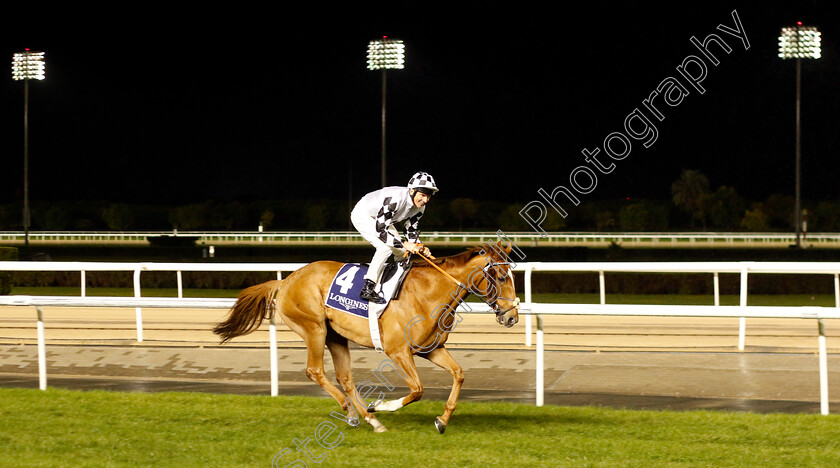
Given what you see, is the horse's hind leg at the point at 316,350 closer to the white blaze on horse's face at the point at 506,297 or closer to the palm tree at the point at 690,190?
the white blaze on horse's face at the point at 506,297

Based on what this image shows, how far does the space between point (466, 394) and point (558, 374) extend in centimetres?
104

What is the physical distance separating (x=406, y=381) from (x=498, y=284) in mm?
621

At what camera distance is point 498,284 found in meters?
4.47

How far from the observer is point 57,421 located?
4.82m

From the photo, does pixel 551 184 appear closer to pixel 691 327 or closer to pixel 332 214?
pixel 332 214

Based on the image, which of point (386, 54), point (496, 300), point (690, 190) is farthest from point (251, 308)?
point (690, 190)

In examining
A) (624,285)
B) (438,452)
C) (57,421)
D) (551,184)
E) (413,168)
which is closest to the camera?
(438,452)

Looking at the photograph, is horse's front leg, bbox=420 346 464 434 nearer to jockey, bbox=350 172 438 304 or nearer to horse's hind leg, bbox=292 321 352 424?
jockey, bbox=350 172 438 304

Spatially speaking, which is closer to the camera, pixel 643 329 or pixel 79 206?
pixel 643 329

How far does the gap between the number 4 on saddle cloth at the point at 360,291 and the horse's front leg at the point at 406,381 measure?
138mm

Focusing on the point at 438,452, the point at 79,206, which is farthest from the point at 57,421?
the point at 79,206

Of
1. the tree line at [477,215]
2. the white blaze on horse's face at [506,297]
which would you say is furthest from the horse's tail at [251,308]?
the tree line at [477,215]

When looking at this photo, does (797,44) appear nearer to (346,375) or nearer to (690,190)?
(346,375)

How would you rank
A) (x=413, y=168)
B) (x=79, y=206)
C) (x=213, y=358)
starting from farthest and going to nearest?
(x=413, y=168) → (x=79, y=206) → (x=213, y=358)
